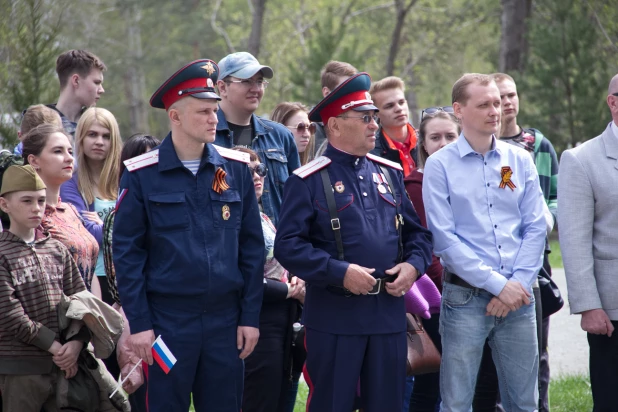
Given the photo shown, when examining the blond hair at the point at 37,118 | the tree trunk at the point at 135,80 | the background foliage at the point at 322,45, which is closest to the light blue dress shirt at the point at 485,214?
the blond hair at the point at 37,118

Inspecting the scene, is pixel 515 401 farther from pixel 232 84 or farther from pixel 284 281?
pixel 232 84

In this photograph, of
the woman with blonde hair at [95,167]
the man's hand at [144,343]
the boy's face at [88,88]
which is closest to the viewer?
the man's hand at [144,343]

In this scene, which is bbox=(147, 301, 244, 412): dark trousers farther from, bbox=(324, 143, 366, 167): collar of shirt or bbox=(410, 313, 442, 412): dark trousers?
bbox=(410, 313, 442, 412): dark trousers

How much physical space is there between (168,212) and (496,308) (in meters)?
1.92

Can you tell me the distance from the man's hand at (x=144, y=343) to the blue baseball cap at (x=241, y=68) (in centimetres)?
213

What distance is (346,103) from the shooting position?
15.2 ft

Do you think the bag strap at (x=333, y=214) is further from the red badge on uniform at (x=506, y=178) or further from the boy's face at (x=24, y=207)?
the boy's face at (x=24, y=207)

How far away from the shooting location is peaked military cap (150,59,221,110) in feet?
14.3

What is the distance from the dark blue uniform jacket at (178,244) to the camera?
4.15 metres

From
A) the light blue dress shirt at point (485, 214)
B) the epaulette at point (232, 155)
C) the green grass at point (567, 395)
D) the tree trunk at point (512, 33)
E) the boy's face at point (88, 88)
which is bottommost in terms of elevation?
the green grass at point (567, 395)

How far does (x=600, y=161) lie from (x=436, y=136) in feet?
4.02

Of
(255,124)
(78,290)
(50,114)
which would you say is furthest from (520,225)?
(50,114)

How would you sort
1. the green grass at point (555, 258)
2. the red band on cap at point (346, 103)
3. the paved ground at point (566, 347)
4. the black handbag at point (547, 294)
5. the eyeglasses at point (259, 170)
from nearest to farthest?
the red band on cap at point (346, 103)
the eyeglasses at point (259, 170)
the black handbag at point (547, 294)
the paved ground at point (566, 347)
the green grass at point (555, 258)

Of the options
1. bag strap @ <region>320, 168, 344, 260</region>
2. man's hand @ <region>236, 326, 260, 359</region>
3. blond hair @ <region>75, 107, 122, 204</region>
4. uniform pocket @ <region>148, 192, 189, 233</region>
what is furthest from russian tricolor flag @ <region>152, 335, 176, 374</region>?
blond hair @ <region>75, 107, 122, 204</region>
